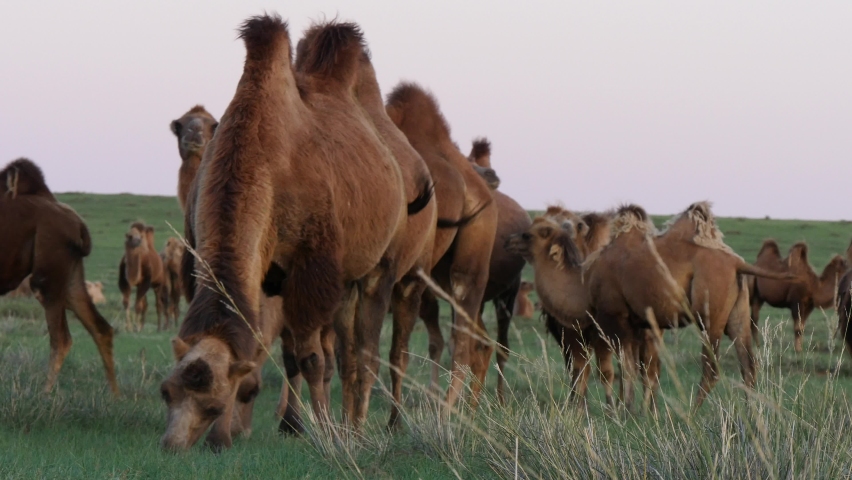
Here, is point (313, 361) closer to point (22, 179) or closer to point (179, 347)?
point (179, 347)

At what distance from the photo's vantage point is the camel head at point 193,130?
8195 millimetres

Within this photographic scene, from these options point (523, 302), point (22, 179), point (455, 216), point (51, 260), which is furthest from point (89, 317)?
point (523, 302)

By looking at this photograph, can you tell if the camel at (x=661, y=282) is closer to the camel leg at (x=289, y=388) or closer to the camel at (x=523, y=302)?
the camel leg at (x=289, y=388)

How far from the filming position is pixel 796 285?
20078 mm

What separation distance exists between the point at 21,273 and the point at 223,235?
16.2ft

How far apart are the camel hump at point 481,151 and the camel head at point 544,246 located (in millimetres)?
2653

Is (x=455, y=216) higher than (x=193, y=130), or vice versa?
(x=193, y=130)

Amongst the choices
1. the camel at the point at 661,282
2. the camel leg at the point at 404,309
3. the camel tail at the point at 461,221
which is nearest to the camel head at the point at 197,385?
the camel leg at the point at 404,309

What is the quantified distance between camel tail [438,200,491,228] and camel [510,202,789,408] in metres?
1.38

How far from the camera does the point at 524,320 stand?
24203 millimetres

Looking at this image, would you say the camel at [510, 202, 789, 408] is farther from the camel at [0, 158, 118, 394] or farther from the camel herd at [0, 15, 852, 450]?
the camel at [0, 158, 118, 394]

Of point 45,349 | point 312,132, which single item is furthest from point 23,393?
point 45,349

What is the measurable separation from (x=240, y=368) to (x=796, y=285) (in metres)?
17.0

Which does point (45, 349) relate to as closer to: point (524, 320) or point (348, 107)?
point (348, 107)
